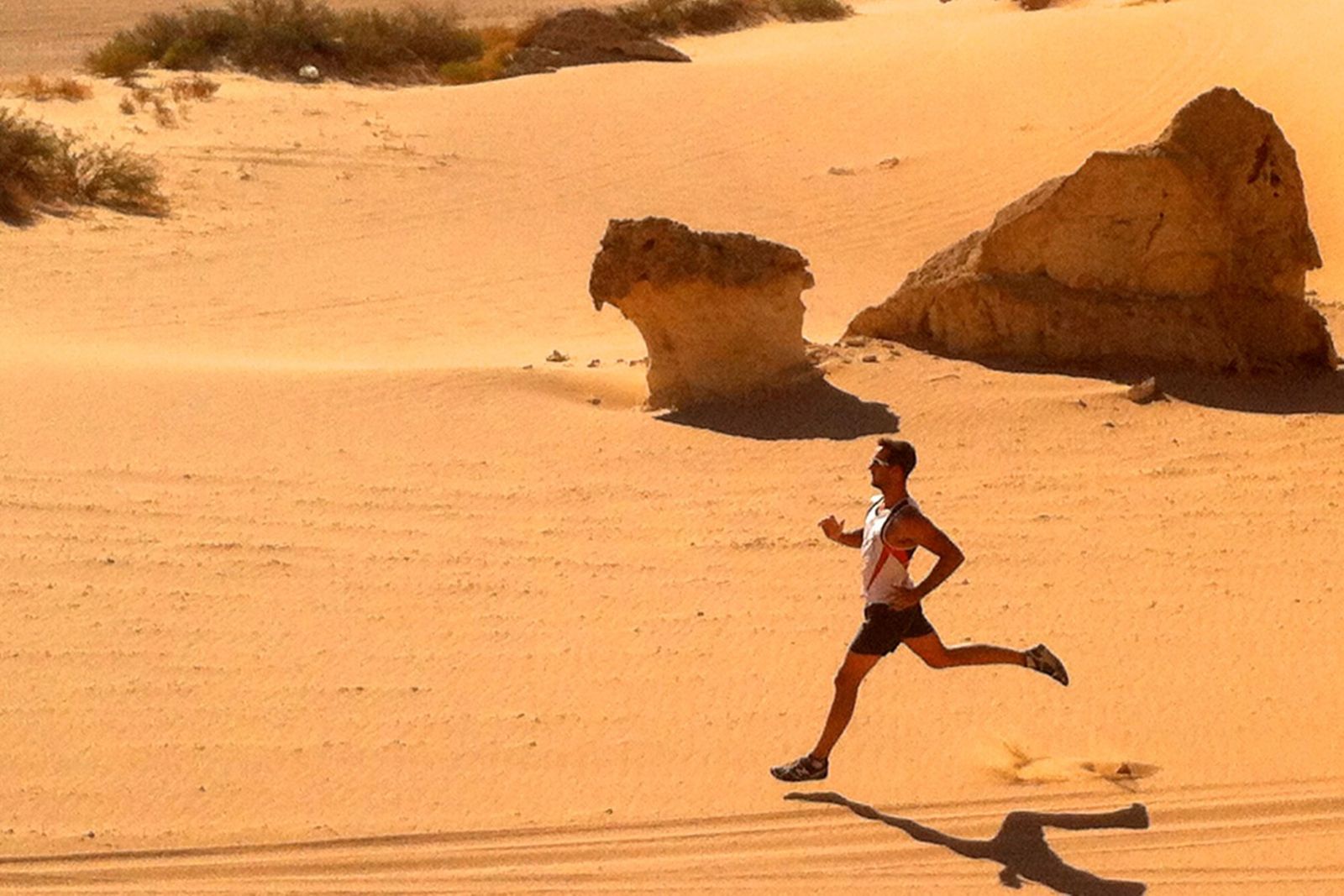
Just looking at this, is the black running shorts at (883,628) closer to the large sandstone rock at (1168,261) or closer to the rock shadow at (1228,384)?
the rock shadow at (1228,384)

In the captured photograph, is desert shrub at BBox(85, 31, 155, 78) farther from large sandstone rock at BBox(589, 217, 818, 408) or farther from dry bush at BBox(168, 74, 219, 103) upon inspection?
large sandstone rock at BBox(589, 217, 818, 408)

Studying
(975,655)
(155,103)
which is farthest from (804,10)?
(975,655)

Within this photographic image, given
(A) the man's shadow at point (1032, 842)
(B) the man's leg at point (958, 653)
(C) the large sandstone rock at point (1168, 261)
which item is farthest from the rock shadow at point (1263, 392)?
(A) the man's shadow at point (1032, 842)

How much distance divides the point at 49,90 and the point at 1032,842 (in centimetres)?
1930

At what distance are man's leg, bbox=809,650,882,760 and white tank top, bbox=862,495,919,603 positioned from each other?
0.20 m

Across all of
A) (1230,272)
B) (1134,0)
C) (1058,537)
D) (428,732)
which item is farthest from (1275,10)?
(428,732)

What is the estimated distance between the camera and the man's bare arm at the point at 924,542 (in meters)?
5.76

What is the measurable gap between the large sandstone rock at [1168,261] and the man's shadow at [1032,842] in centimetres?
598

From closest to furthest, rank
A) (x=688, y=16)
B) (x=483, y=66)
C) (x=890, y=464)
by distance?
(x=890, y=464) → (x=483, y=66) → (x=688, y=16)

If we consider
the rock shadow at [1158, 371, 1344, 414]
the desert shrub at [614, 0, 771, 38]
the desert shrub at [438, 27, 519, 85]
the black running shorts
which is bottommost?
the rock shadow at [1158, 371, 1344, 414]

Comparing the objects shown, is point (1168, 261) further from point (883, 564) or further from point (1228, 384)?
point (883, 564)

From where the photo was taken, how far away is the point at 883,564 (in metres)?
5.89

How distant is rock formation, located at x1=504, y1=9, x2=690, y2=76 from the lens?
1053 inches

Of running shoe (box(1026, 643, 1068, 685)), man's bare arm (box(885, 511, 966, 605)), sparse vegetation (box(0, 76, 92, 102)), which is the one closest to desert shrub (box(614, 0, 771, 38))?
sparse vegetation (box(0, 76, 92, 102))
